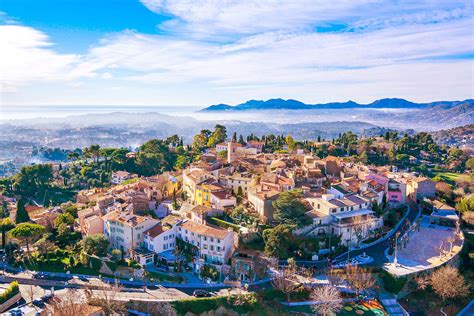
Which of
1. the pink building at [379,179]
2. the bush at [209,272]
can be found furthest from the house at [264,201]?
the pink building at [379,179]

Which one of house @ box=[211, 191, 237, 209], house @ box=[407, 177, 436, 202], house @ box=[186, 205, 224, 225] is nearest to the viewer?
house @ box=[186, 205, 224, 225]

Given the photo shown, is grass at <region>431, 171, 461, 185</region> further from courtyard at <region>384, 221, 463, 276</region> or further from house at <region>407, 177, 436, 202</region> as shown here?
courtyard at <region>384, 221, 463, 276</region>

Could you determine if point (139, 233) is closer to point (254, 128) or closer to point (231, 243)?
point (231, 243)

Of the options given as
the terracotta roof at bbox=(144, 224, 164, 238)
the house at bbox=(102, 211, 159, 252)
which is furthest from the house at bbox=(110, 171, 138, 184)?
the terracotta roof at bbox=(144, 224, 164, 238)

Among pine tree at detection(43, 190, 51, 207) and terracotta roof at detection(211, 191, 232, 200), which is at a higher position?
terracotta roof at detection(211, 191, 232, 200)

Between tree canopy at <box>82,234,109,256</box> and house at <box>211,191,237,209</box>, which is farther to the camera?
house at <box>211,191,237,209</box>

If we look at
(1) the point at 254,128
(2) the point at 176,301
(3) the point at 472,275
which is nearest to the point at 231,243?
(2) the point at 176,301

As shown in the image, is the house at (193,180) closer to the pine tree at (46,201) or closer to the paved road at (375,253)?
the paved road at (375,253)

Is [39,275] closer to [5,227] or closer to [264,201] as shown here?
[5,227]

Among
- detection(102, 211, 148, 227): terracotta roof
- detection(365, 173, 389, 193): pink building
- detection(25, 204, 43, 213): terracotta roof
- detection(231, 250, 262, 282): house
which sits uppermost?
detection(365, 173, 389, 193): pink building
